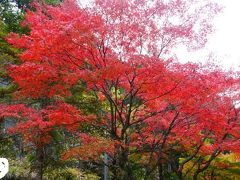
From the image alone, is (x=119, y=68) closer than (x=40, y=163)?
Yes

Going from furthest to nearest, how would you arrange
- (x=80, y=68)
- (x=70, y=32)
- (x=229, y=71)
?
(x=229, y=71) < (x=80, y=68) < (x=70, y=32)

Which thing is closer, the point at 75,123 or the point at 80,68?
the point at 80,68

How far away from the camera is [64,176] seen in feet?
47.2

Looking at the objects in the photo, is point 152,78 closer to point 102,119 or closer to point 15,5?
point 102,119

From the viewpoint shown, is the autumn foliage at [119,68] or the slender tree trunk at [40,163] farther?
the slender tree trunk at [40,163]

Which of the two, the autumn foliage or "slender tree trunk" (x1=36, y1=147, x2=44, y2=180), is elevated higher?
the autumn foliage

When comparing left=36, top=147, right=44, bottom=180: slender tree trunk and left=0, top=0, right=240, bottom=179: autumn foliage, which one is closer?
left=0, top=0, right=240, bottom=179: autumn foliage

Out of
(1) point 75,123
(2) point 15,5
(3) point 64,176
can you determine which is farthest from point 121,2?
(2) point 15,5

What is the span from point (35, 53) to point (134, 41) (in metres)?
2.76

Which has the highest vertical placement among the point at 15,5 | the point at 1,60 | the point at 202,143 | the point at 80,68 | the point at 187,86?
the point at 15,5

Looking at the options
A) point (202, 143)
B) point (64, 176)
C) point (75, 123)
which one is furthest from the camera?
point (64, 176)

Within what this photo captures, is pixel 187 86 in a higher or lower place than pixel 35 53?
lower

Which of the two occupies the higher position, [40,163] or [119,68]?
[119,68]

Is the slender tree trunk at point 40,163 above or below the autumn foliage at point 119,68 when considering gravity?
below
